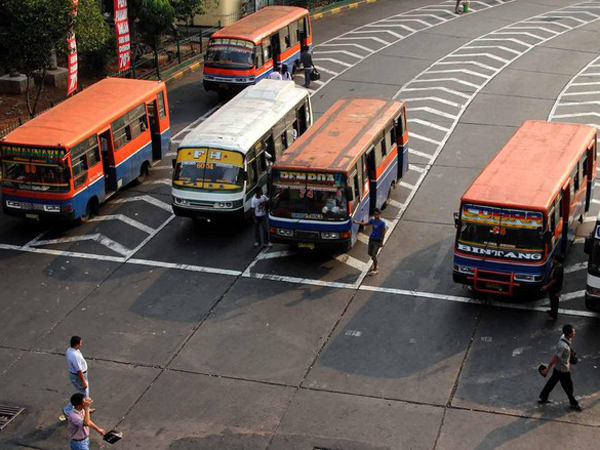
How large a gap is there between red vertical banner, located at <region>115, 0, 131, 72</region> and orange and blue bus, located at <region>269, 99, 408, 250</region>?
12.3 meters

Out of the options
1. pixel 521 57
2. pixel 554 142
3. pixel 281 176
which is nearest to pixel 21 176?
pixel 281 176

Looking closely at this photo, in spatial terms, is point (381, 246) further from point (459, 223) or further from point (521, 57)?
point (521, 57)

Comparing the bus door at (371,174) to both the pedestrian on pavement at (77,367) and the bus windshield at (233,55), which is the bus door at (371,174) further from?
the bus windshield at (233,55)

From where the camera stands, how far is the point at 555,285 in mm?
21766

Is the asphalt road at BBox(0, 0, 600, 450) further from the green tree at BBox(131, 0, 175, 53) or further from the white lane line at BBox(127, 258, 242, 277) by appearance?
the green tree at BBox(131, 0, 175, 53)

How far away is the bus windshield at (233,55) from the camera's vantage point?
37188mm

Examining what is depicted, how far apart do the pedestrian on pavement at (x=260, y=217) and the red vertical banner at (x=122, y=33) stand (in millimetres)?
12610

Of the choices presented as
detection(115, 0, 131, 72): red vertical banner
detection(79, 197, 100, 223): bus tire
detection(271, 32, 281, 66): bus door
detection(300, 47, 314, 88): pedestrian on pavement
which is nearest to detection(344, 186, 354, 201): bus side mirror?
detection(79, 197, 100, 223): bus tire

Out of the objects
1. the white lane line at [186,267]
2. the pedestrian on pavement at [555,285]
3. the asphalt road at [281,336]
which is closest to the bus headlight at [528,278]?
the pedestrian on pavement at [555,285]

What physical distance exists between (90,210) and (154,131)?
419cm

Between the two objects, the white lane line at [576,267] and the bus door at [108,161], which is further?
the bus door at [108,161]

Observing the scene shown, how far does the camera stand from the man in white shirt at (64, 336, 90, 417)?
61.1ft

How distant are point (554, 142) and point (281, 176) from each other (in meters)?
6.90

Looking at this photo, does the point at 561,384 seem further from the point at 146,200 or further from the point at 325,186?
the point at 146,200
